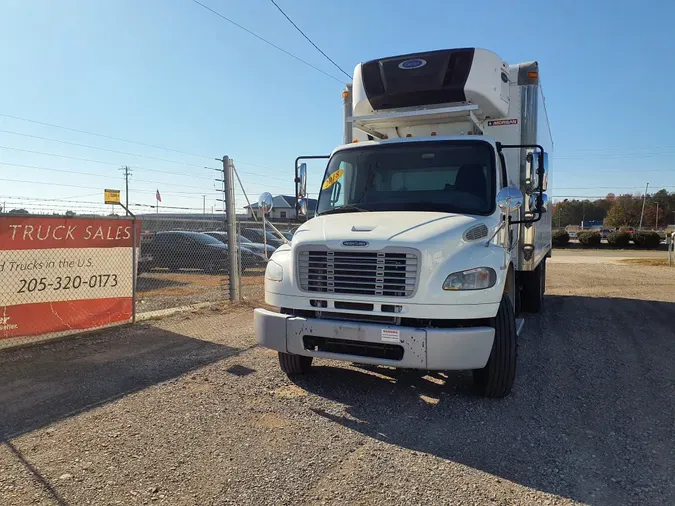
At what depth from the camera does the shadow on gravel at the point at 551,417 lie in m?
3.16

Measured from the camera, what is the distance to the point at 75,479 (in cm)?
306

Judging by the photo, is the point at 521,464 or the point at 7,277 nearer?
the point at 521,464

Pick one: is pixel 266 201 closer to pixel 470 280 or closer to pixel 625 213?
pixel 470 280

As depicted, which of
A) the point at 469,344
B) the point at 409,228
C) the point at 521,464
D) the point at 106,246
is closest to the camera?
the point at 521,464

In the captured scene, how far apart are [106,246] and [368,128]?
13.5ft

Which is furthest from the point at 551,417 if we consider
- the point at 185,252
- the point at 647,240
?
the point at 647,240

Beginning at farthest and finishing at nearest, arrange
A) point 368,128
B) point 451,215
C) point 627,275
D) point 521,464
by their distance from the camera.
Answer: point 627,275 < point 368,128 < point 451,215 < point 521,464

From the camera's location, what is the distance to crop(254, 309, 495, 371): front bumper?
389 cm

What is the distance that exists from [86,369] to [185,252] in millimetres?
9782

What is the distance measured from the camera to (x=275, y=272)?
4.62 m

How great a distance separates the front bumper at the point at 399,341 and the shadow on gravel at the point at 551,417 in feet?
1.55

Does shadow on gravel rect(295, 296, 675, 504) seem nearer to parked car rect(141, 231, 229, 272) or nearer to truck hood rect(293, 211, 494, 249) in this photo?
truck hood rect(293, 211, 494, 249)

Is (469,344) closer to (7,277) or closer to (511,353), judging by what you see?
(511,353)

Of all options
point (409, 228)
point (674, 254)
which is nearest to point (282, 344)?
point (409, 228)
